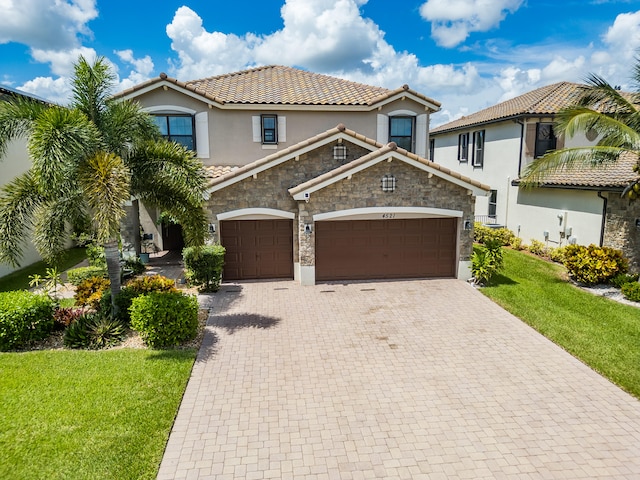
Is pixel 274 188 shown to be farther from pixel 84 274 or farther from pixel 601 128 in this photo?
pixel 601 128

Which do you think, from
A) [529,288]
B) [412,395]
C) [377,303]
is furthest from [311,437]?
[529,288]

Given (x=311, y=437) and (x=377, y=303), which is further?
(x=377, y=303)

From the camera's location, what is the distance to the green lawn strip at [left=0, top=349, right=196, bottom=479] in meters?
6.41

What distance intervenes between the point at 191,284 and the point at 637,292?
49.7 ft

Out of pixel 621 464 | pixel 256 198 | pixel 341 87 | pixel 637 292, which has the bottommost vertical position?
pixel 621 464

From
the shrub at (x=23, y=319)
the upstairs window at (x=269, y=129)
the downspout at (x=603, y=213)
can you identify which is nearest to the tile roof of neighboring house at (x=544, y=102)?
the downspout at (x=603, y=213)

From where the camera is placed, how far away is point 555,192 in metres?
20.4

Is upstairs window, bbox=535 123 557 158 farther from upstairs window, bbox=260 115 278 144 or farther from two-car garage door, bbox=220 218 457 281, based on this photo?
upstairs window, bbox=260 115 278 144

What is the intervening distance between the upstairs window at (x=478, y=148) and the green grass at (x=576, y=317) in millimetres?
10549

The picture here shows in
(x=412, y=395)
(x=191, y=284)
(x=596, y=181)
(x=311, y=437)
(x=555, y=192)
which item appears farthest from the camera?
(x=555, y=192)

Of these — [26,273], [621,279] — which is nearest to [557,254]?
[621,279]

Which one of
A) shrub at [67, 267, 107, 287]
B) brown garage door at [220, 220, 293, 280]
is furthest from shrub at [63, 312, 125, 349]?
brown garage door at [220, 220, 293, 280]

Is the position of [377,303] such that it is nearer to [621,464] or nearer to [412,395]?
[412,395]

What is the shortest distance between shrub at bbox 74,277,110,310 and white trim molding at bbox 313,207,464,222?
735 centimetres
